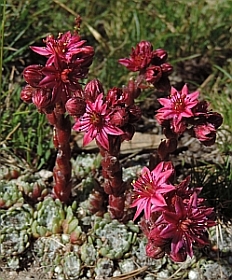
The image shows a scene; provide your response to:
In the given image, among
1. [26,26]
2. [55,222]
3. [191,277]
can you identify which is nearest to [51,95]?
[55,222]

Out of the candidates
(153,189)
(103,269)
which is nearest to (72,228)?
(103,269)

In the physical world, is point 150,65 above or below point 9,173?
above

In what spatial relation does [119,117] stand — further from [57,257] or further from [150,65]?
[57,257]

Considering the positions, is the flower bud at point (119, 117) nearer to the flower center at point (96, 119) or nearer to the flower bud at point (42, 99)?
the flower center at point (96, 119)

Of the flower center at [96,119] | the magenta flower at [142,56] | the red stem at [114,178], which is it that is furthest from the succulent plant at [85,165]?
the flower center at [96,119]

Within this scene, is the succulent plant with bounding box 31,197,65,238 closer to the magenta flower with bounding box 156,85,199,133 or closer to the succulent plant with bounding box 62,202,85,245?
the succulent plant with bounding box 62,202,85,245

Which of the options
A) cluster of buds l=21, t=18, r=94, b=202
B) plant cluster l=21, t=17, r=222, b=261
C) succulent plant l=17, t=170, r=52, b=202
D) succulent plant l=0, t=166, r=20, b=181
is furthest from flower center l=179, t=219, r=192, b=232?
succulent plant l=0, t=166, r=20, b=181

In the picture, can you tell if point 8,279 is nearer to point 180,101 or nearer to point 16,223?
point 16,223
